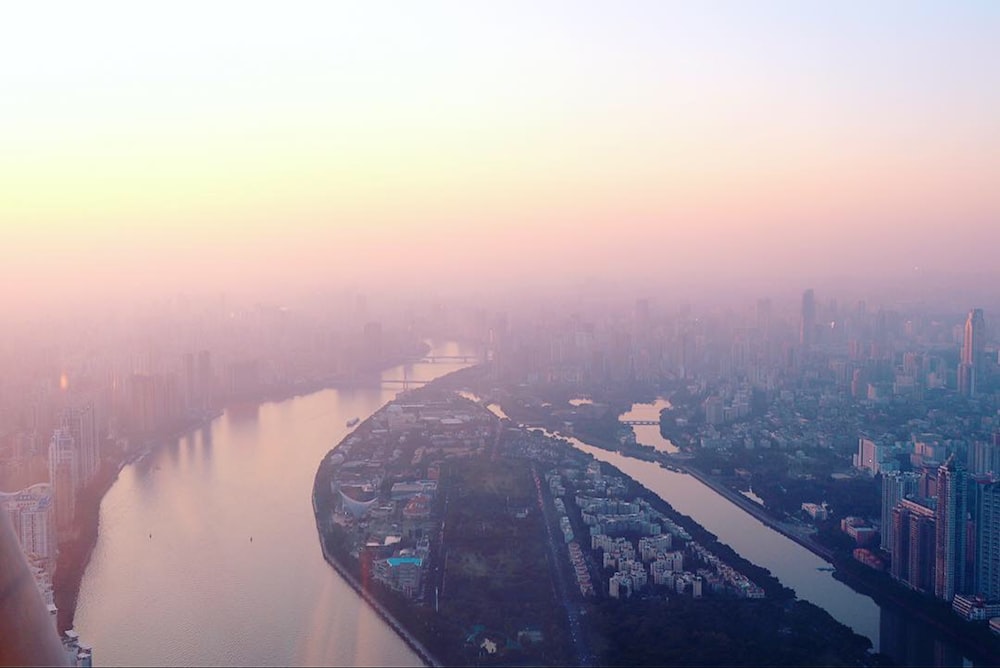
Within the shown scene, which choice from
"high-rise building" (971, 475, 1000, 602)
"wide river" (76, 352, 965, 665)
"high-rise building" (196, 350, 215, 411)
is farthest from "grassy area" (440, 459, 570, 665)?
"high-rise building" (196, 350, 215, 411)

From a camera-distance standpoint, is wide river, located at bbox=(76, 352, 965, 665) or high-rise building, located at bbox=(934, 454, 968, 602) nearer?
wide river, located at bbox=(76, 352, 965, 665)

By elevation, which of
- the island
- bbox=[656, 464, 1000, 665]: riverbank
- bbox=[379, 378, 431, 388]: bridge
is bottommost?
bbox=[656, 464, 1000, 665]: riverbank

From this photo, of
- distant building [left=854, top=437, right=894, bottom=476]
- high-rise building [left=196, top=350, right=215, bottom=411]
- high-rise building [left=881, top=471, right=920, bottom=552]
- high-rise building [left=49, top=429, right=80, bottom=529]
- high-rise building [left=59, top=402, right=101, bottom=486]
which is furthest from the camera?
high-rise building [left=196, top=350, right=215, bottom=411]

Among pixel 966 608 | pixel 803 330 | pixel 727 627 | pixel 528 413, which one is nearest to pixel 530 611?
pixel 727 627

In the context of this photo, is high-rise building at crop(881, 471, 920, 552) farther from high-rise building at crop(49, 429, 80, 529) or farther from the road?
high-rise building at crop(49, 429, 80, 529)

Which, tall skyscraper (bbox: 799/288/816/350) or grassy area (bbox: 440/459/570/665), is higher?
tall skyscraper (bbox: 799/288/816/350)

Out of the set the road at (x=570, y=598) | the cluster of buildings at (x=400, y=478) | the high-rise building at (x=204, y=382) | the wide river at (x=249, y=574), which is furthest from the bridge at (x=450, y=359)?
the road at (x=570, y=598)

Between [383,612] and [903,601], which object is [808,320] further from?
[383,612]

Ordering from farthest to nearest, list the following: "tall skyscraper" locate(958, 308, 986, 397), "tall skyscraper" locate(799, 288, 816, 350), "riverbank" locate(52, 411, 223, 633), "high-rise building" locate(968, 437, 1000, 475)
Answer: "tall skyscraper" locate(799, 288, 816, 350) < "tall skyscraper" locate(958, 308, 986, 397) < "high-rise building" locate(968, 437, 1000, 475) < "riverbank" locate(52, 411, 223, 633)
